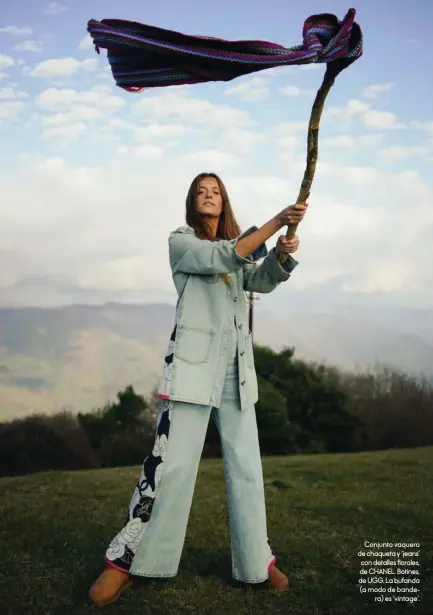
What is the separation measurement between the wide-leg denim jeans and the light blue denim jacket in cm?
10

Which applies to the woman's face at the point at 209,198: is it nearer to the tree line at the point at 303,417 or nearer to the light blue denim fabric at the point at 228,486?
the light blue denim fabric at the point at 228,486

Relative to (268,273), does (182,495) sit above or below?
below

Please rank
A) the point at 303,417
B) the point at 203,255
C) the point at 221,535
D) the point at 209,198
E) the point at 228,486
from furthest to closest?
the point at 303,417 < the point at 221,535 < the point at 209,198 < the point at 228,486 < the point at 203,255

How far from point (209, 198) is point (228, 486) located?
1.59 metres

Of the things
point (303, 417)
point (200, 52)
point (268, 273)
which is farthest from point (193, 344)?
point (303, 417)

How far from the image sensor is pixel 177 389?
371 centimetres

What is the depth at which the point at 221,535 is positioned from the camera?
5.07m

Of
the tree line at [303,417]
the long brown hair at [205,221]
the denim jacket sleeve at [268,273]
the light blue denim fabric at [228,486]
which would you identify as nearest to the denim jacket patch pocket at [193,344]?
the light blue denim fabric at [228,486]

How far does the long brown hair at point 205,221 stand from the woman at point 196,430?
0.32 ft

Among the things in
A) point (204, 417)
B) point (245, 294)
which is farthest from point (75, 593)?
point (245, 294)

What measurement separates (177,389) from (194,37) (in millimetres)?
1877

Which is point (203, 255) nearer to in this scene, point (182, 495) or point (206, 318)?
point (206, 318)

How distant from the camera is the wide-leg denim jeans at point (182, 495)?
374cm

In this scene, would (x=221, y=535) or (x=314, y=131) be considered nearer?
(x=314, y=131)
